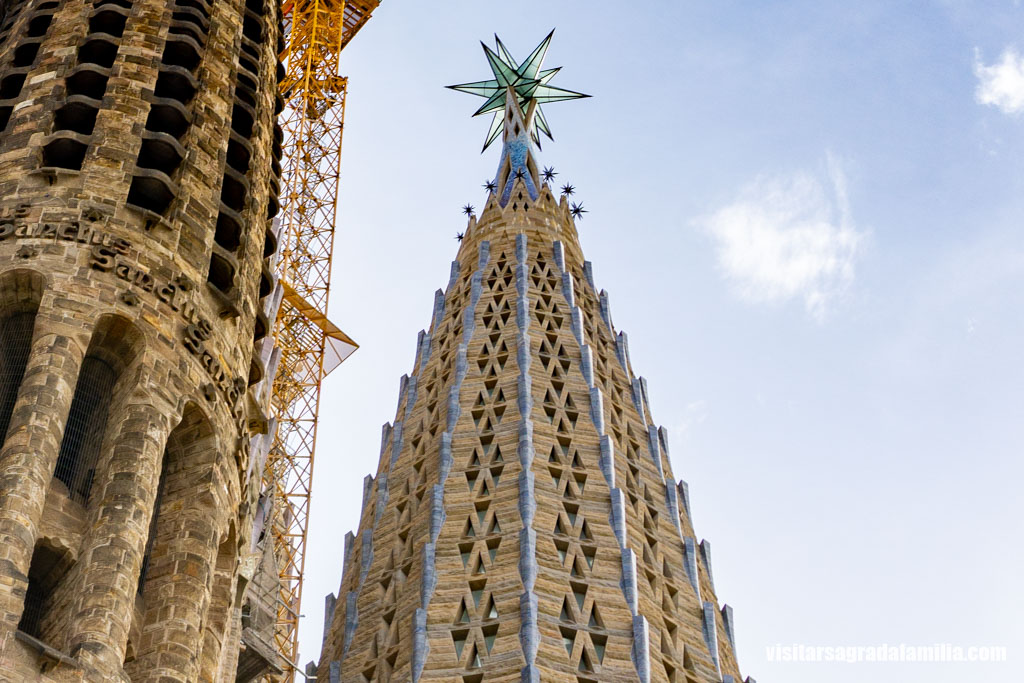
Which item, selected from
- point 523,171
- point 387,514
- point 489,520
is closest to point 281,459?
point 523,171

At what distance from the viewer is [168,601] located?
20.1 m

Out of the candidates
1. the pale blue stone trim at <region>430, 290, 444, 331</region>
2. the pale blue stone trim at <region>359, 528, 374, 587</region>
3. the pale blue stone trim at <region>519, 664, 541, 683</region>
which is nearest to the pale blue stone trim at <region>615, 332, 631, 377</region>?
the pale blue stone trim at <region>430, 290, 444, 331</region>

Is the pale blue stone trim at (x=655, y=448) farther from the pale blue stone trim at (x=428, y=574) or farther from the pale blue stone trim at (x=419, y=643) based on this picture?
the pale blue stone trim at (x=419, y=643)

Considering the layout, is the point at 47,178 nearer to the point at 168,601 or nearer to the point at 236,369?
the point at 236,369

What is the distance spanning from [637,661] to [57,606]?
8148 millimetres

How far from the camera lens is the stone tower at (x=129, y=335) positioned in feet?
62.1

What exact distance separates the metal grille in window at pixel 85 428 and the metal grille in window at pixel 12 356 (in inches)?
25.4

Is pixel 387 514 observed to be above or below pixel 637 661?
above

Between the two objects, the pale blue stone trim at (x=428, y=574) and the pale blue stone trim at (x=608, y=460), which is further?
the pale blue stone trim at (x=608, y=460)

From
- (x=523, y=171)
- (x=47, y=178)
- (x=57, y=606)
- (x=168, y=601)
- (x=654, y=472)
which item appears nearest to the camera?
(x=57, y=606)

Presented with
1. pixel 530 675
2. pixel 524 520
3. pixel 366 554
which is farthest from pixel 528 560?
pixel 366 554

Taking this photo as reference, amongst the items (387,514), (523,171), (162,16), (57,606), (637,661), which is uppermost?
(523,171)

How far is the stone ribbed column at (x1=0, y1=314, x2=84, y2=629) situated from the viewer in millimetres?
17750

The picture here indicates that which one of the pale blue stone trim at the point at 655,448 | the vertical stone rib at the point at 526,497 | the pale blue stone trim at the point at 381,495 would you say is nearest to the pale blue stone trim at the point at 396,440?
the pale blue stone trim at the point at 381,495
